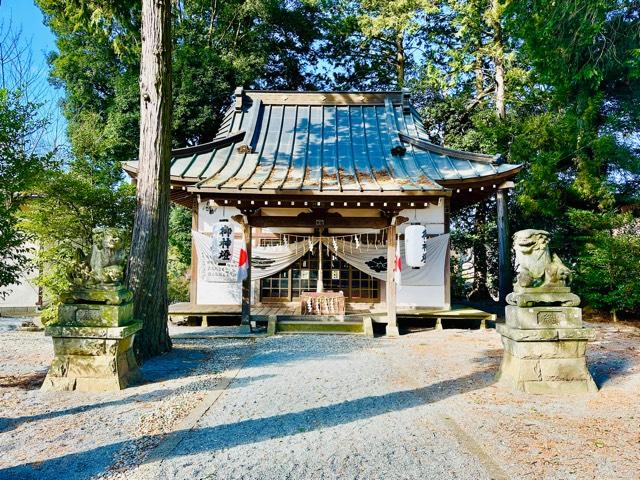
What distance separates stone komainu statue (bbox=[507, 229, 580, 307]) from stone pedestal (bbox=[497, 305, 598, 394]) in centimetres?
10

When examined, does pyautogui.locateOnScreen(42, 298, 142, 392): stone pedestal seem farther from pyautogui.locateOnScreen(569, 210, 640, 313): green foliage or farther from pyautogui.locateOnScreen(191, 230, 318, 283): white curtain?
pyautogui.locateOnScreen(569, 210, 640, 313): green foliage

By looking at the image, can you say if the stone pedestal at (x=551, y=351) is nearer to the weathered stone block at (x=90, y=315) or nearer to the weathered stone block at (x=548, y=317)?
Result: the weathered stone block at (x=548, y=317)

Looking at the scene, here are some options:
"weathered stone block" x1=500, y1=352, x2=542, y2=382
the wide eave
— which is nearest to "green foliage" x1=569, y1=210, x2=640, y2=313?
the wide eave

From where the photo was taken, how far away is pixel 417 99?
16.7 m

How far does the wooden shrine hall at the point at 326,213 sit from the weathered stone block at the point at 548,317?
3375mm

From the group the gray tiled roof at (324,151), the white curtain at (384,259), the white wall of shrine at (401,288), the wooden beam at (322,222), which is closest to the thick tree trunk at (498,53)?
the gray tiled roof at (324,151)

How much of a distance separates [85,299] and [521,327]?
4.86 m

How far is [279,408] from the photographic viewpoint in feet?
12.4

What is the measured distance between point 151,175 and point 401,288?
6.07 metres

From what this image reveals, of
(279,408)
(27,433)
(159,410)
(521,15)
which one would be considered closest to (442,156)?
(521,15)

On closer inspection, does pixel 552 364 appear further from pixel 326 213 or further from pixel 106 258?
pixel 326 213

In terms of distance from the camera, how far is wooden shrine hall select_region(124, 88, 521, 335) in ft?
25.8

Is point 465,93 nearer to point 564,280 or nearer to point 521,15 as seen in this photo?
point 521,15

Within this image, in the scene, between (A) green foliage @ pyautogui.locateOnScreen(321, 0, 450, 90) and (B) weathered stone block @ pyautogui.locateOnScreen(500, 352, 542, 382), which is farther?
(A) green foliage @ pyautogui.locateOnScreen(321, 0, 450, 90)
